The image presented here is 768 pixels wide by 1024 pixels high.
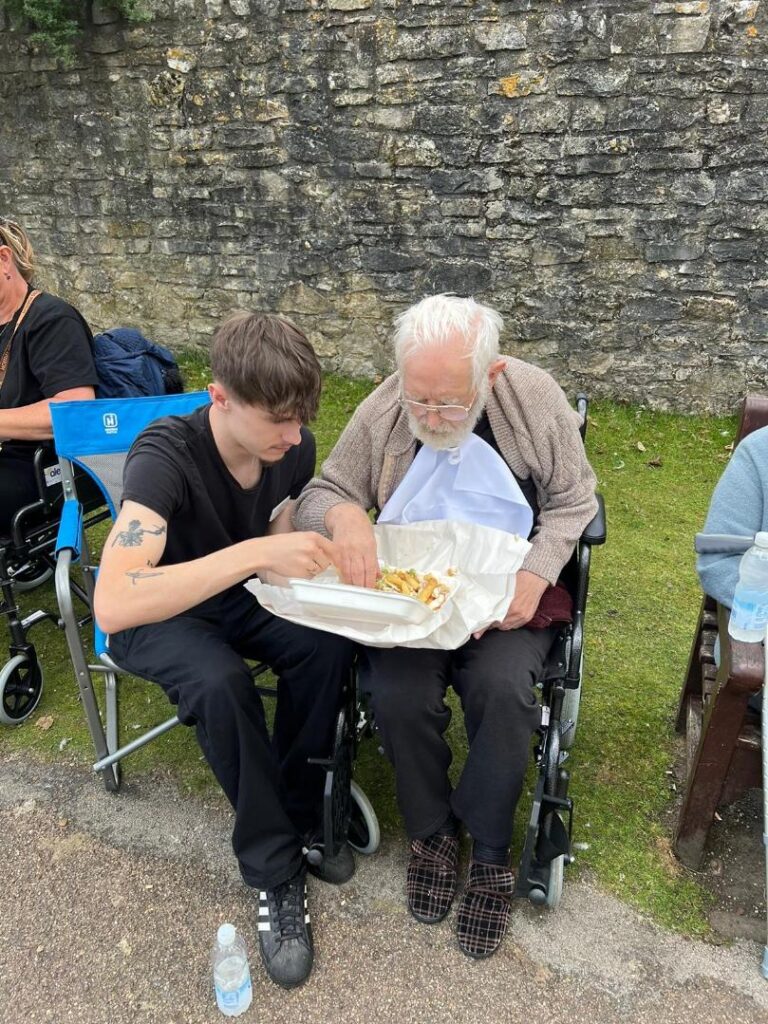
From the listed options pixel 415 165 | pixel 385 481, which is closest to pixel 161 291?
pixel 415 165

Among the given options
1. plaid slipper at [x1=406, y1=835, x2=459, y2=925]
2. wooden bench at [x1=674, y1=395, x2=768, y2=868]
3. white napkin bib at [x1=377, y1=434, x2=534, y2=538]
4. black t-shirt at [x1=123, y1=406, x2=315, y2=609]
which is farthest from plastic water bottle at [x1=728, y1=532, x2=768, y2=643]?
black t-shirt at [x1=123, y1=406, x2=315, y2=609]

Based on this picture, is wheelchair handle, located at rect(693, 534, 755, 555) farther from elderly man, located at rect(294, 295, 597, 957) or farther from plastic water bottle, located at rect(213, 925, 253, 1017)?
plastic water bottle, located at rect(213, 925, 253, 1017)

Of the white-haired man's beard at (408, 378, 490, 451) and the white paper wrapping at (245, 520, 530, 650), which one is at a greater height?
the white-haired man's beard at (408, 378, 490, 451)

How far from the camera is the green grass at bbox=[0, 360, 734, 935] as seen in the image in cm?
218

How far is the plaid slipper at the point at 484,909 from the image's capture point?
1923 millimetres

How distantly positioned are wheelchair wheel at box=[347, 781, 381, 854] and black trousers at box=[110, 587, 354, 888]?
0.34ft

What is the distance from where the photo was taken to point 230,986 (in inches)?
70.2

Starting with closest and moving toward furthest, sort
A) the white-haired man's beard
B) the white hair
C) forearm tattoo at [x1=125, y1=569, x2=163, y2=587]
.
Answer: forearm tattoo at [x1=125, y1=569, x2=163, y2=587] → the white hair → the white-haired man's beard

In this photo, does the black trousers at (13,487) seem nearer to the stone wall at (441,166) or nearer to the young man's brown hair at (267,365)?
the young man's brown hair at (267,365)

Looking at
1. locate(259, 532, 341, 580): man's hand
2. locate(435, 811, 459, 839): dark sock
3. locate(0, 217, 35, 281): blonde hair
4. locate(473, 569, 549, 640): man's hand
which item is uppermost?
locate(0, 217, 35, 281): blonde hair

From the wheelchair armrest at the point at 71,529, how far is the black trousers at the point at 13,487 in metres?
0.44

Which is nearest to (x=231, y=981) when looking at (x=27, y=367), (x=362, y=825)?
(x=362, y=825)

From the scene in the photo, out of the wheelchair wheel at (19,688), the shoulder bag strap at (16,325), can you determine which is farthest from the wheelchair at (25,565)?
the shoulder bag strap at (16,325)

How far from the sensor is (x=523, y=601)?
206 cm
